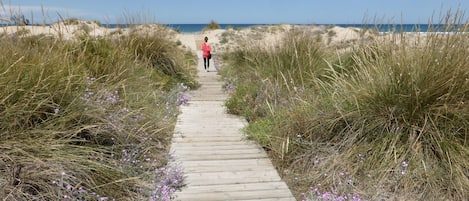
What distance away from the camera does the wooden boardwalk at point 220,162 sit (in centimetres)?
279

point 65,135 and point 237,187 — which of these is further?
point 237,187

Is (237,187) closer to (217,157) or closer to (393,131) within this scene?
(217,157)

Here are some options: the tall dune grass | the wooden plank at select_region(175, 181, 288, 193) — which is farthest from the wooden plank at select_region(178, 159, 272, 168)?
the wooden plank at select_region(175, 181, 288, 193)

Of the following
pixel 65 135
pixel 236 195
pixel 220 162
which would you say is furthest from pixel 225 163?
pixel 65 135

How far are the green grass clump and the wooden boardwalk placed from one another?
→ 0.24 meters

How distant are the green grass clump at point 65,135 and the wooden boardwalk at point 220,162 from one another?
242mm

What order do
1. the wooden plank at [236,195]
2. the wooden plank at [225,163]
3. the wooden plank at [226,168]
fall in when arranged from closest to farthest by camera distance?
the wooden plank at [236,195], the wooden plank at [226,168], the wooden plank at [225,163]

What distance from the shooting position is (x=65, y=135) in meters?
2.72

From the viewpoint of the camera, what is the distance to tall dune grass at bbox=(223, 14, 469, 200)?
8.89 ft

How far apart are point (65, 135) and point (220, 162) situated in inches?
51.7

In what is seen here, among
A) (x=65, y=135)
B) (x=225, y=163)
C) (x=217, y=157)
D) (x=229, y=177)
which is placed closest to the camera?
(x=65, y=135)

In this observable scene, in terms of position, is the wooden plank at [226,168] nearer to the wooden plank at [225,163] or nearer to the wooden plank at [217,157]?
the wooden plank at [225,163]

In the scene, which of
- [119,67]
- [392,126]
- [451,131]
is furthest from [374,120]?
[119,67]

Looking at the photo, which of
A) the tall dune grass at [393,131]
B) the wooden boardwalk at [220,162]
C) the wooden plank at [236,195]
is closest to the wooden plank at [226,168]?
the wooden boardwalk at [220,162]
